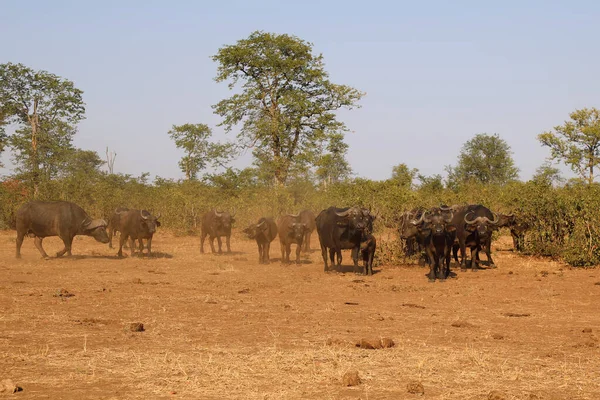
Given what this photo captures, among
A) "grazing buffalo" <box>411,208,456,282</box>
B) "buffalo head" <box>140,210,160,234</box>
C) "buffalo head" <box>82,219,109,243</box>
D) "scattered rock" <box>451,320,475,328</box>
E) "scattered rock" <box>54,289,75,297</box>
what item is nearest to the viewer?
"scattered rock" <box>451,320,475,328</box>

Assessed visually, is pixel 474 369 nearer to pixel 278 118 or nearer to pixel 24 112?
pixel 278 118

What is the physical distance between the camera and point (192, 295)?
1348cm

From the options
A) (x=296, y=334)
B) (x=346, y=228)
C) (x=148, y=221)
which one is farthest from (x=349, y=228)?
(x=296, y=334)

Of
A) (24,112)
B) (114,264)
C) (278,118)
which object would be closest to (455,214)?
(114,264)

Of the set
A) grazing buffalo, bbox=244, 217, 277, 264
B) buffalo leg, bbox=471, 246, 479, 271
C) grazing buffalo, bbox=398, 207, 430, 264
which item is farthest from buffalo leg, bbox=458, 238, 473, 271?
grazing buffalo, bbox=244, 217, 277, 264

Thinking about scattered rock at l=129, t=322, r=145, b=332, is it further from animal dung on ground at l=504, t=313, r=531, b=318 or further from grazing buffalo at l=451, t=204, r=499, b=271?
grazing buffalo at l=451, t=204, r=499, b=271

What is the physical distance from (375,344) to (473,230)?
35.2 feet

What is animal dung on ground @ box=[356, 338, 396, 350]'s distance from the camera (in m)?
8.38

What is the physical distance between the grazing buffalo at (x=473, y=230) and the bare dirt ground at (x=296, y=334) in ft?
3.46

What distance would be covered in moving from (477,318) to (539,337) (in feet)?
5.43

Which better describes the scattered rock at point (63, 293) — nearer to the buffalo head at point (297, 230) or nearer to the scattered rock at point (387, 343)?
the scattered rock at point (387, 343)

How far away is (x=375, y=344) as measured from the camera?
839cm

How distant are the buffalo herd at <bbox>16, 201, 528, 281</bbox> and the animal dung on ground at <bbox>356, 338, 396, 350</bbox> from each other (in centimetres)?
779

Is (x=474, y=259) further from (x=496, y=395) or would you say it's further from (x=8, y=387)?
(x=8, y=387)
